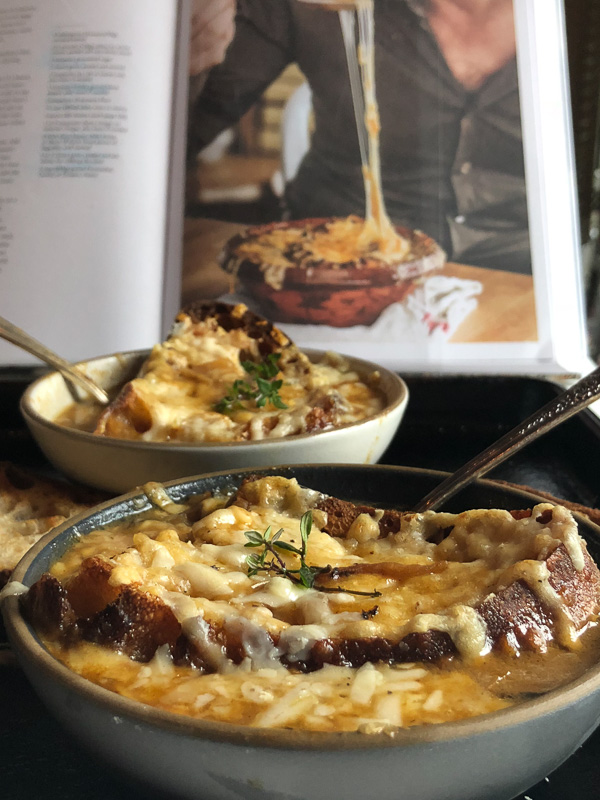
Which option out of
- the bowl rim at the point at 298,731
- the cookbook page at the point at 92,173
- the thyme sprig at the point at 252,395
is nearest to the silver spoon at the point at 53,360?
the thyme sprig at the point at 252,395

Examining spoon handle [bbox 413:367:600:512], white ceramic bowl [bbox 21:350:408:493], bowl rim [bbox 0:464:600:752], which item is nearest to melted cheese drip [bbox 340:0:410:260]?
white ceramic bowl [bbox 21:350:408:493]

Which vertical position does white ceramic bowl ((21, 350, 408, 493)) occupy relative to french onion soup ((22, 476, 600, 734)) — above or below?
below

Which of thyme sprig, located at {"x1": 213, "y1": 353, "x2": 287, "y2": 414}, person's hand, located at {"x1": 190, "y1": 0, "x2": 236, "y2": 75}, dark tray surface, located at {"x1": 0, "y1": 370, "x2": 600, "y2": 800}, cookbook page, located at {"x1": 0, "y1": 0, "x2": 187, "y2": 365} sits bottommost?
dark tray surface, located at {"x1": 0, "y1": 370, "x2": 600, "y2": 800}

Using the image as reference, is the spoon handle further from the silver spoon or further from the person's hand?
the person's hand

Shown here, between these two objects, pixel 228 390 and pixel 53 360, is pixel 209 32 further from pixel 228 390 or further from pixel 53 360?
pixel 228 390

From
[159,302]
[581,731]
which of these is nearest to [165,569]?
[581,731]

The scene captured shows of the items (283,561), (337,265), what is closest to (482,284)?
(337,265)
